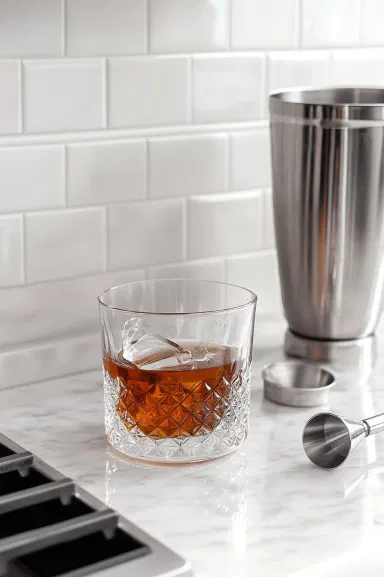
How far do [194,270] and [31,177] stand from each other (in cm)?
30

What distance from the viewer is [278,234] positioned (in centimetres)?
134

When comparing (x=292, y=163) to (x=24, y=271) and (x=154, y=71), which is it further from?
(x=24, y=271)

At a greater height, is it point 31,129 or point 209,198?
point 31,129

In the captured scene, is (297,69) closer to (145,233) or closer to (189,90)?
(189,90)

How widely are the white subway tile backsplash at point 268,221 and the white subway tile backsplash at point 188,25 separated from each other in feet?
0.79

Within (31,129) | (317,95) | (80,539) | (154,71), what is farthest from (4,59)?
(80,539)

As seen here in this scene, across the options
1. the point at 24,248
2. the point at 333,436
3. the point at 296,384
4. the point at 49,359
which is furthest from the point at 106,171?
the point at 333,436

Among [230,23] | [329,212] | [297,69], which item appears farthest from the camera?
[297,69]

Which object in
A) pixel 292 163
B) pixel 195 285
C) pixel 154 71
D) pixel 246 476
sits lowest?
pixel 246 476

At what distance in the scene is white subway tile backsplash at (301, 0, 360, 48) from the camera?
1467mm

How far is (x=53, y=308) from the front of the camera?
1.28 metres

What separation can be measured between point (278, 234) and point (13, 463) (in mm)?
530

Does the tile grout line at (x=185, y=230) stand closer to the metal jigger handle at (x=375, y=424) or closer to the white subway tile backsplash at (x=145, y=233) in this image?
the white subway tile backsplash at (x=145, y=233)

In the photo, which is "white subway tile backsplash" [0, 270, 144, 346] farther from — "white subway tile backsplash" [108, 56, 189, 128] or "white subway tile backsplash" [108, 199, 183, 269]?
"white subway tile backsplash" [108, 56, 189, 128]
